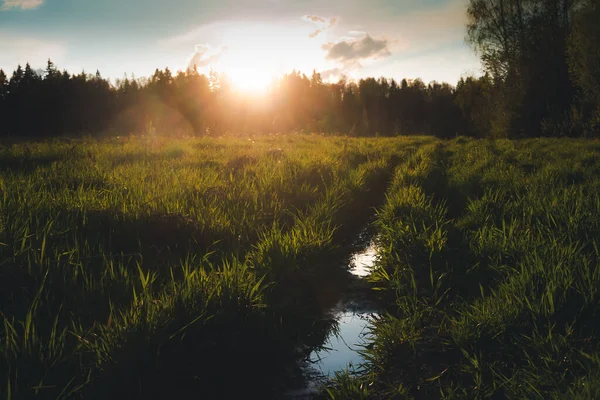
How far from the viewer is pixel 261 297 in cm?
302

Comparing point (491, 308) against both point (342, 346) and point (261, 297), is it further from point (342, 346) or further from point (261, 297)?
point (261, 297)

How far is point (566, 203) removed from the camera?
474 cm

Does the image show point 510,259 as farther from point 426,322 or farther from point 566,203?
point 566,203

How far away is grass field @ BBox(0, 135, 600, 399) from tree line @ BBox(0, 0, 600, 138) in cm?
1447

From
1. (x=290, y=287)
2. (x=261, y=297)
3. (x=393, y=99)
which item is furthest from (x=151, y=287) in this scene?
(x=393, y=99)

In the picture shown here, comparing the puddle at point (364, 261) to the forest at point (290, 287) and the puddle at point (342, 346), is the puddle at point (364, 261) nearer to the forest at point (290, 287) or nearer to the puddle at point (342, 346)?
the forest at point (290, 287)

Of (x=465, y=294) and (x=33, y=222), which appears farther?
(x=33, y=222)

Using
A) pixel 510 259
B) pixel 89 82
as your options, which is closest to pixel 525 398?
pixel 510 259

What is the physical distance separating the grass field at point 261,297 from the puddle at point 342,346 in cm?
9

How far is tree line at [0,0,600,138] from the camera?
74.4ft

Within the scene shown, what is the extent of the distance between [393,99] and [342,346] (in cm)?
7445

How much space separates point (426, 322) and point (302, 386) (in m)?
1.11

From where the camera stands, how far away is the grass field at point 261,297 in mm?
2125

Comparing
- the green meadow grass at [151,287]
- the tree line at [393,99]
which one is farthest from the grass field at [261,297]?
the tree line at [393,99]
